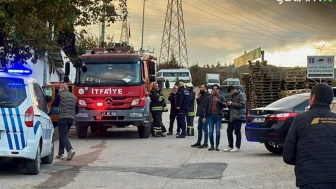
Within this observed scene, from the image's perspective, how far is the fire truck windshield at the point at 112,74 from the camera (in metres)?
19.0

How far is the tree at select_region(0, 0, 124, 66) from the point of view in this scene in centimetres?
1504

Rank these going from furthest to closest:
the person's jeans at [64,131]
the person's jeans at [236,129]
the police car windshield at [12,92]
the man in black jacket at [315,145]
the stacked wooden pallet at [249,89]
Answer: the stacked wooden pallet at [249,89] → the person's jeans at [236,129] → the person's jeans at [64,131] → the police car windshield at [12,92] → the man in black jacket at [315,145]

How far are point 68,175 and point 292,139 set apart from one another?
651 centimetres

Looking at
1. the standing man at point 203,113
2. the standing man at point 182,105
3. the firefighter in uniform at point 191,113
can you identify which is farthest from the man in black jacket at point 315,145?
the firefighter in uniform at point 191,113

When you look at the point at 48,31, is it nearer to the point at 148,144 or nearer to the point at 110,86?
the point at 110,86

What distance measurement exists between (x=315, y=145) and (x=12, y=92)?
22.3 ft

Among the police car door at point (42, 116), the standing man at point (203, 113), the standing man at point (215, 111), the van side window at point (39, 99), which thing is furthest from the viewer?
the standing man at point (203, 113)

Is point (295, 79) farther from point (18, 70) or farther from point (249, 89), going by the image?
point (18, 70)

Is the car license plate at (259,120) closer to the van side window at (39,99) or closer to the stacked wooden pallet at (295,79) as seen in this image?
the van side window at (39,99)

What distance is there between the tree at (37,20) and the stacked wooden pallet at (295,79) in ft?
47.0

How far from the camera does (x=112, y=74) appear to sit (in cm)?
1908

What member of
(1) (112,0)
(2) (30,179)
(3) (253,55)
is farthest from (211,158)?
(3) (253,55)

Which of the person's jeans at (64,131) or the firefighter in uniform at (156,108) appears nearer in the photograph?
the person's jeans at (64,131)

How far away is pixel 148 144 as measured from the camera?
1747 centimetres
